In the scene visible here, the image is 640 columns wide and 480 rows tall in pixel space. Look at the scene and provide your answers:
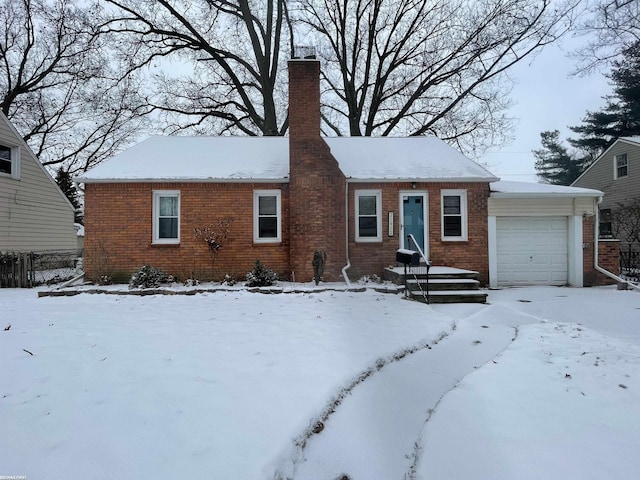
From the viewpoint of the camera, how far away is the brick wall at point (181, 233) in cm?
1042

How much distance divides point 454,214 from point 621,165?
15.4m

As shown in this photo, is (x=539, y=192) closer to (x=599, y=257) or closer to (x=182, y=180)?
→ (x=599, y=257)

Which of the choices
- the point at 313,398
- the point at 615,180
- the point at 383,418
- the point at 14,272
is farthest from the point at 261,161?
the point at 615,180

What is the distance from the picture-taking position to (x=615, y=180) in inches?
774

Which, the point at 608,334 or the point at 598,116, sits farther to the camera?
the point at 598,116

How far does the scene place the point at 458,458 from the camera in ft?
8.47

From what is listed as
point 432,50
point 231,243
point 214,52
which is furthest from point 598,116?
point 231,243

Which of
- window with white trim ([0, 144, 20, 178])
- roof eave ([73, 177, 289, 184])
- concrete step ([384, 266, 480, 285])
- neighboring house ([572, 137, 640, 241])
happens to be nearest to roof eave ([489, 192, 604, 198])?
concrete step ([384, 266, 480, 285])

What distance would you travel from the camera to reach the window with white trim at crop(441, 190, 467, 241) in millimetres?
11055

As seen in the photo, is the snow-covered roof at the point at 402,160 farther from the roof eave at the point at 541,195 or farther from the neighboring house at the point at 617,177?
the neighboring house at the point at 617,177

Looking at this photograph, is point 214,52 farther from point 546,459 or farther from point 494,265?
point 546,459

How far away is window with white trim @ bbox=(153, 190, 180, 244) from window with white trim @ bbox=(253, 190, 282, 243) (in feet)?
7.81

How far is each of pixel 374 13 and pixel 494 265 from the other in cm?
1657

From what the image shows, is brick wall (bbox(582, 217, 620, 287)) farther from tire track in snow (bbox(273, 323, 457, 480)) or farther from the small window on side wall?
the small window on side wall
